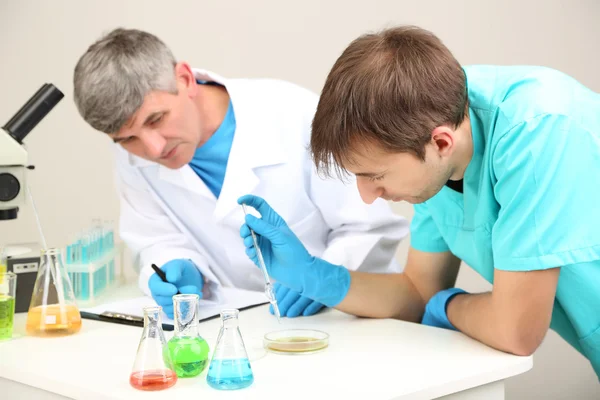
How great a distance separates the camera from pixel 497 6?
9.81 feet

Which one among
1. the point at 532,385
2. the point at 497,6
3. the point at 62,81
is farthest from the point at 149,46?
the point at 532,385

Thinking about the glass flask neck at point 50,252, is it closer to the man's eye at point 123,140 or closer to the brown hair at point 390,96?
the man's eye at point 123,140

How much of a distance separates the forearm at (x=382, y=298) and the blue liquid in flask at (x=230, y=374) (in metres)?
0.50

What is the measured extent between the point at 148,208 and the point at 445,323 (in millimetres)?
1072

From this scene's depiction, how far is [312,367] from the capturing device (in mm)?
1326

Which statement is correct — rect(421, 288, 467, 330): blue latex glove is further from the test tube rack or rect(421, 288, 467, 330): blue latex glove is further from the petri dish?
the test tube rack

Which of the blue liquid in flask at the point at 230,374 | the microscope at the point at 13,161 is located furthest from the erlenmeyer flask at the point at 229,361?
the microscope at the point at 13,161

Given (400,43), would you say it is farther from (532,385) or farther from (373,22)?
(532,385)

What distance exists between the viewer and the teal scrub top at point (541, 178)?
1259mm

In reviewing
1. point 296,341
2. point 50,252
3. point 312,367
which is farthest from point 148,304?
point 312,367

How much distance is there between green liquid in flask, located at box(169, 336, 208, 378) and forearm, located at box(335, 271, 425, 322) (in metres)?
0.48

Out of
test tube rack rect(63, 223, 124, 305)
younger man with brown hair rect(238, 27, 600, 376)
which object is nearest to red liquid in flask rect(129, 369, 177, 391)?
younger man with brown hair rect(238, 27, 600, 376)

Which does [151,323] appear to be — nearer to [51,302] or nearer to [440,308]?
[51,302]

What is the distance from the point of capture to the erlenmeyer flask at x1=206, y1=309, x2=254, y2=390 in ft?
3.96
